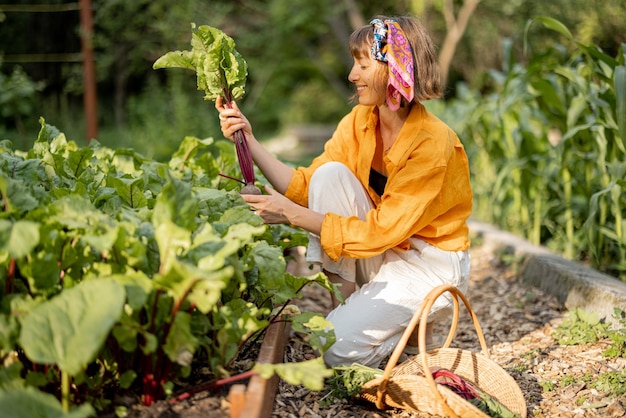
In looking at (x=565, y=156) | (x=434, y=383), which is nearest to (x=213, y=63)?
(x=434, y=383)

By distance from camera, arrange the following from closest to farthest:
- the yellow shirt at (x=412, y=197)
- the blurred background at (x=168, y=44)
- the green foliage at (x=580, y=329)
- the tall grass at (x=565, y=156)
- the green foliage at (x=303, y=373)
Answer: the green foliage at (x=303, y=373)
the yellow shirt at (x=412, y=197)
the green foliage at (x=580, y=329)
the tall grass at (x=565, y=156)
the blurred background at (x=168, y=44)

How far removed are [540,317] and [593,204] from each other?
0.58m

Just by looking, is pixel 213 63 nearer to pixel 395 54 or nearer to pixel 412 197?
pixel 395 54

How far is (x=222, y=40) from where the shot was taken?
2260 millimetres

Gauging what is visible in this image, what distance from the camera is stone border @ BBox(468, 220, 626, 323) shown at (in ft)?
9.27

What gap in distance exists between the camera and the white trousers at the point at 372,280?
7.84ft

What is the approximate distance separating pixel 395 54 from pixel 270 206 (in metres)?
0.71

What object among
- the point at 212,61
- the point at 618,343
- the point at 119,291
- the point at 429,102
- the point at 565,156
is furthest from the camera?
the point at 429,102

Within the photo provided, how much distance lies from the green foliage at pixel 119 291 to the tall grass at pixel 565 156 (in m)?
1.94

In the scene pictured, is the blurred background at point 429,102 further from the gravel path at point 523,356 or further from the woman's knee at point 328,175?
the woman's knee at point 328,175

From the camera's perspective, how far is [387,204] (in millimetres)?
2377

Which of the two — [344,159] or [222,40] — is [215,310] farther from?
[344,159]

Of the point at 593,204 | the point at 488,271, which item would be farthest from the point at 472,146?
the point at 593,204

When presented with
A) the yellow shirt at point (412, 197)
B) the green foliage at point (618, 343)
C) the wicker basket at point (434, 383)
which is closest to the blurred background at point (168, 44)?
the yellow shirt at point (412, 197)
